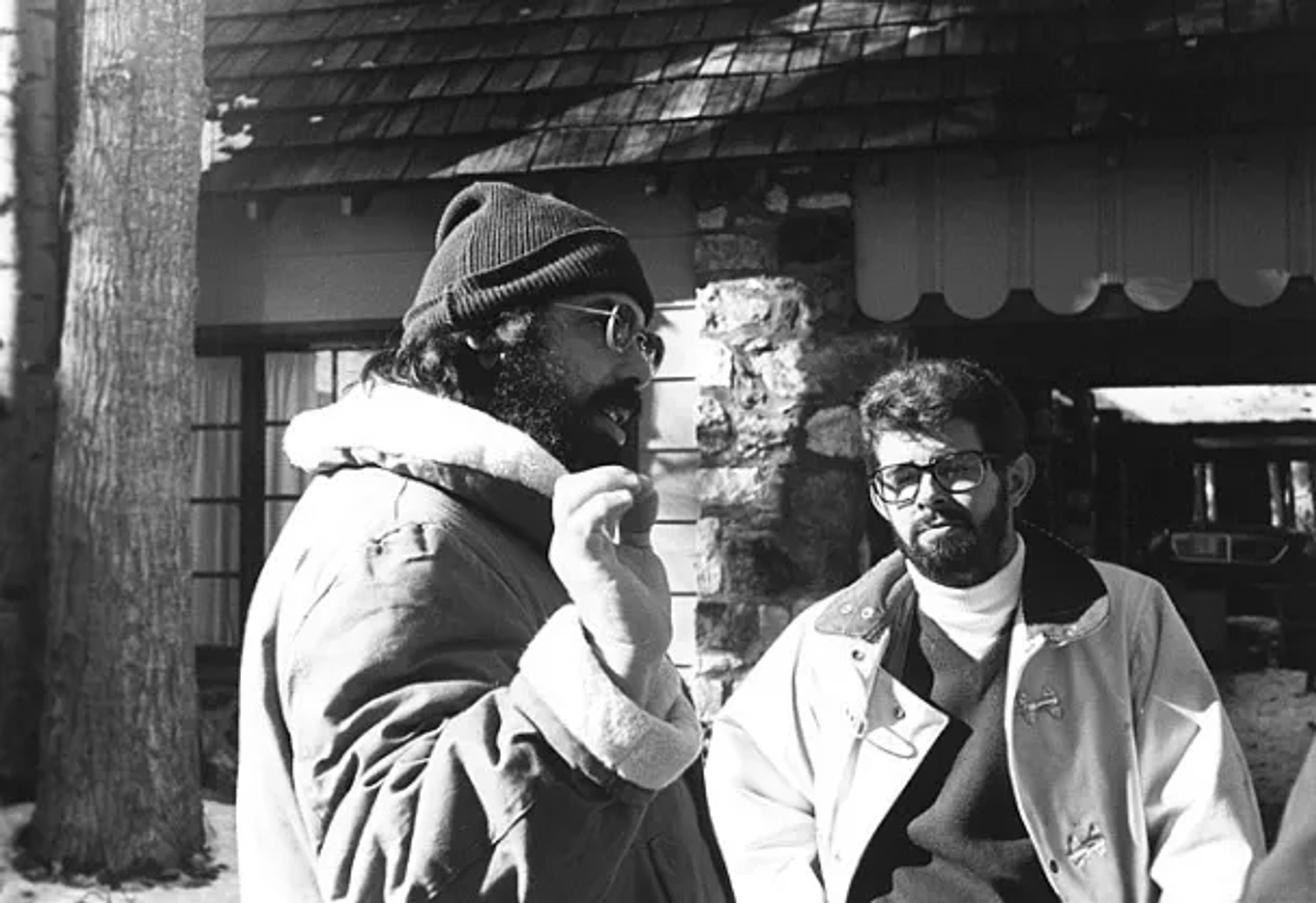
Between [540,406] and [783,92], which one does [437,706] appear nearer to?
[540,406]

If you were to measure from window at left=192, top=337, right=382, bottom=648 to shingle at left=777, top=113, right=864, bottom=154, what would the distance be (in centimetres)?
227

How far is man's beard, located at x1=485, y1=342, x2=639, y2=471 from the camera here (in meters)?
1.81

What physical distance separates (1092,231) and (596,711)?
14.6ft

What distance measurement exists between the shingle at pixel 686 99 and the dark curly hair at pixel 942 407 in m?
2.69

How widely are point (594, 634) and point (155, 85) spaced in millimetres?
4433

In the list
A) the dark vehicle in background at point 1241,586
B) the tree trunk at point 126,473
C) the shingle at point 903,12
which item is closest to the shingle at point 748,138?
the shingle at point 903,12

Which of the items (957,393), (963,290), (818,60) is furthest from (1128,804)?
(818,60)

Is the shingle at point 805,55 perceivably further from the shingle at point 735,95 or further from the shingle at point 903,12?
the shingle at point 903,12

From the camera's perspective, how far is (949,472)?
9.84 feet

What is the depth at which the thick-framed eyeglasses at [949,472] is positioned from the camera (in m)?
2.99

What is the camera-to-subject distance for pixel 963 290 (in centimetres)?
541

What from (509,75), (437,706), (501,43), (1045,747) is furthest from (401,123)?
(437,706)

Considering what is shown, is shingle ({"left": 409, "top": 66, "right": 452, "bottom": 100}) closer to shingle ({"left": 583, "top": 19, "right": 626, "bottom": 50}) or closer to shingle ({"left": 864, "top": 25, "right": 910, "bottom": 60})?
shingle ({"left": 583, "top": 19, "right": 626, "bottom": 50})

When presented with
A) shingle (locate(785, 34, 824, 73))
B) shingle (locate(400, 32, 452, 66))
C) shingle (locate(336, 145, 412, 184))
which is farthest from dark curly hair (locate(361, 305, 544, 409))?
shingle (locate(400, 32, 452, 66))
